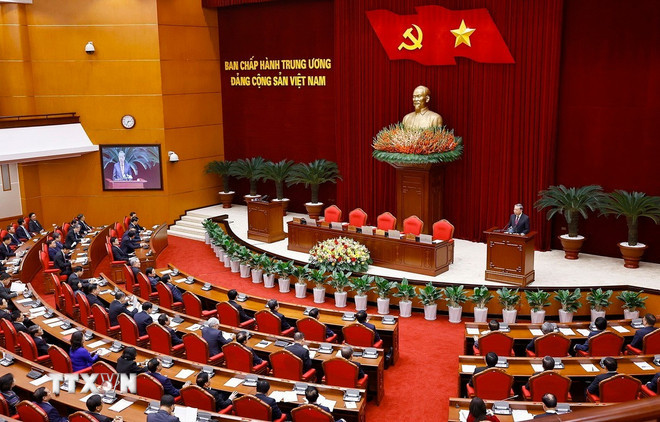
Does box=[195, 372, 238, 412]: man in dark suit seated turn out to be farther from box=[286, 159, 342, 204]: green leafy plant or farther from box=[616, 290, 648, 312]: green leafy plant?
box=[286, 159, 342, 204]: green leafy plant

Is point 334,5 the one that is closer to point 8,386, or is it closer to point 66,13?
point 66,13

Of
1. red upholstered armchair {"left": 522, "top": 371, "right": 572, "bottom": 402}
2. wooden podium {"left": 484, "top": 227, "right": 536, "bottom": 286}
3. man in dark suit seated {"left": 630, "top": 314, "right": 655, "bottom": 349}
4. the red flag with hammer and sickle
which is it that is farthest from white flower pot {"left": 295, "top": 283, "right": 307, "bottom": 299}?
red upholstered armchair {"left": 522, "top": 371, "right": 572, "bottom": 402}

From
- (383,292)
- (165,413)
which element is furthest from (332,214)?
(165,413)

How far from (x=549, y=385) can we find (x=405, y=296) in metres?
4.32

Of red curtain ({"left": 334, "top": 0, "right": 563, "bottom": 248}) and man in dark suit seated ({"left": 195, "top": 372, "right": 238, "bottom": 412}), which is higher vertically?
red curtain ({"left": 334, "top": 0, "right": 563, "bottom": 248})

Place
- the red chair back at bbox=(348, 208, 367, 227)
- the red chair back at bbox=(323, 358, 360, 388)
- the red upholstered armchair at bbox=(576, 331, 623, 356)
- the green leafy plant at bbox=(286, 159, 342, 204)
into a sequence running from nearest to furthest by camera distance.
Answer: the red chair back at bbox=(323, 358, 360, 388) → the red upholstered armchair at bbox=(576, 331, 623, 356) → the red chair back at bbox=(348, 208, 367, 227) → the green leafy plant at bbox=(286, 159, 342, 204)

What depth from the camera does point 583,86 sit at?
12438 mm

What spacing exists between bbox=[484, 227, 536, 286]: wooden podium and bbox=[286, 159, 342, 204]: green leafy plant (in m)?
5.66

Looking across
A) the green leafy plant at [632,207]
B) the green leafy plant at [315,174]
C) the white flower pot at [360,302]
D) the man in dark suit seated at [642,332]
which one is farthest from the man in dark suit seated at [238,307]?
the green leafy plant at [315,174]

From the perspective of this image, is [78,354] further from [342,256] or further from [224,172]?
[224,172]

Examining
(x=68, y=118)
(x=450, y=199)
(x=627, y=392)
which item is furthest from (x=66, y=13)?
(x=627, y=392)

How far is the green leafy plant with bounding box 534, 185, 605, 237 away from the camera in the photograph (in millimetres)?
11945

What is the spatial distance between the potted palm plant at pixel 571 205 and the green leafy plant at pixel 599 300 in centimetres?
199

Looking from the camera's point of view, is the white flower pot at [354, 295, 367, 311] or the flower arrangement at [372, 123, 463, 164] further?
the flower arrangement at [372, 123, 463, 164]
